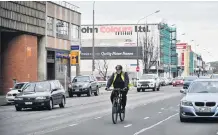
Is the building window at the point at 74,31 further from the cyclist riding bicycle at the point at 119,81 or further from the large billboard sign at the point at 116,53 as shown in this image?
the large billboard sign at the point at 116,53

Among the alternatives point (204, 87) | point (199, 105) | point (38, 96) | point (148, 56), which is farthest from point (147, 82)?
point (148, 56)

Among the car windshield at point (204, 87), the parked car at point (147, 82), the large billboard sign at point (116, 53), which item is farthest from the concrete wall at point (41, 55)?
the large billboard sign at point (116, 53)

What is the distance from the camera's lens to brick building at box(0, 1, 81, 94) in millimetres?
45194

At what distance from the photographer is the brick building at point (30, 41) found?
45.2 meters

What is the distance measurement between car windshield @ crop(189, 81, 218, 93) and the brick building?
25.6m

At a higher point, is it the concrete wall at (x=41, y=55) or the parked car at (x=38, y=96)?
the concrete wall at (x=41, y=55)

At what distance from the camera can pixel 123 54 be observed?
392 feet

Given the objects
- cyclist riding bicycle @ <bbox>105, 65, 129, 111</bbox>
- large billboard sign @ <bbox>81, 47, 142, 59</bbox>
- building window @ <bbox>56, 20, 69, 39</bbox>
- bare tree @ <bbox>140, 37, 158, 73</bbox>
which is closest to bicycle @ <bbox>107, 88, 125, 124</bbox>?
cyclist riding bicycle @ <bbox>105, 65, 129, 111</bbox>

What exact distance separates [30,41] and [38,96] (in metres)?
23.5

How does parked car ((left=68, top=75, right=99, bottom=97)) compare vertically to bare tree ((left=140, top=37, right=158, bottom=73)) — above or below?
below

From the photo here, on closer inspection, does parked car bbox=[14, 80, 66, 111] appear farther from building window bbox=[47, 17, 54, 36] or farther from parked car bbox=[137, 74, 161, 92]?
parked car bbox=[137, 74, 161, 92]

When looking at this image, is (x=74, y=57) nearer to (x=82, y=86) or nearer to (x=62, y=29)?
(x=62, y=29)

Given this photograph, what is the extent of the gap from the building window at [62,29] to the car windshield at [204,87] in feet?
123

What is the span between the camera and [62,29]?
188ft
